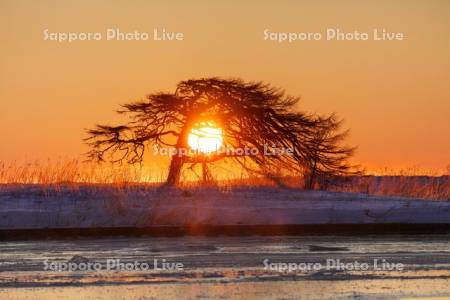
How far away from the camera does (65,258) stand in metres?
16.0

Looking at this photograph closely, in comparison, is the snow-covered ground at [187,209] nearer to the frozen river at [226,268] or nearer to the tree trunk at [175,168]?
the frozen river at [226,268]

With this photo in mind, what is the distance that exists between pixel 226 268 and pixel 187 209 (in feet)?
35.0

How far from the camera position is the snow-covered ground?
945 inches

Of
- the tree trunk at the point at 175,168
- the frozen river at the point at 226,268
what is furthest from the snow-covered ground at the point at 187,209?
the tree trunk at the point at 175,168

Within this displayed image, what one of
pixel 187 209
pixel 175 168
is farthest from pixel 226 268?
pixel 175 168

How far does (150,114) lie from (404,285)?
25062 mm

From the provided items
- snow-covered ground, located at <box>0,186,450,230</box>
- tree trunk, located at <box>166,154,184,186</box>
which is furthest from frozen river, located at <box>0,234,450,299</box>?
tree trunk, located at <box>166,154,184,186</box>

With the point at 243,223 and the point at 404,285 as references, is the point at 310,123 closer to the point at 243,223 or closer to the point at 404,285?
the point at 243,223

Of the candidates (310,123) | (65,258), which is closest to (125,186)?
(310,123)

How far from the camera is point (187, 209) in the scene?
24875mm

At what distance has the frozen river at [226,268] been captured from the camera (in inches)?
461

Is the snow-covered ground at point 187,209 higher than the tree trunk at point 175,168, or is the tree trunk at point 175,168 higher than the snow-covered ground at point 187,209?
the tree trunk at point 175,168

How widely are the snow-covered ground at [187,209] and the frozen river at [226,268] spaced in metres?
3.52

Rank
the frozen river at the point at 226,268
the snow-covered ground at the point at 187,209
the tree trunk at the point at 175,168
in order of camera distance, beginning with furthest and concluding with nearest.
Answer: the tree trunk at the point at 175,168
the snow-covered ground at the point at 187,209
the frozen river at the point at 226,268
